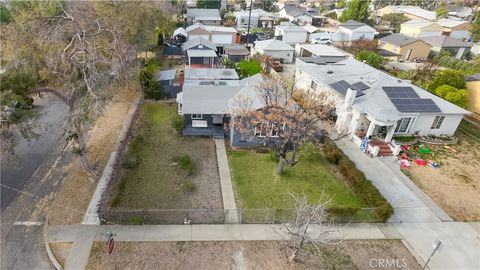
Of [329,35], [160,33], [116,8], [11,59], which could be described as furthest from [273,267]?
[329,35]

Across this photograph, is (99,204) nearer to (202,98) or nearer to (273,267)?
(273,267)

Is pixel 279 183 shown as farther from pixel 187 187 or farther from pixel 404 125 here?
pixel 404 125

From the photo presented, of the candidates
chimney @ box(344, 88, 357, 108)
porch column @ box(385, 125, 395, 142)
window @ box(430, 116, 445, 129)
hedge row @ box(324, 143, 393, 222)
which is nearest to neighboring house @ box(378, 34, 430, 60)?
window @ box(430, 116, 445, 129)

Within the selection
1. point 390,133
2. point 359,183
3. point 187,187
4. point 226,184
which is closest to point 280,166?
point 226,184

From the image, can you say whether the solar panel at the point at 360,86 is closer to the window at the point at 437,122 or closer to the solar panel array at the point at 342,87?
the solar panel array at the point at 342,87

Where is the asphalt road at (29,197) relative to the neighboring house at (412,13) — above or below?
below

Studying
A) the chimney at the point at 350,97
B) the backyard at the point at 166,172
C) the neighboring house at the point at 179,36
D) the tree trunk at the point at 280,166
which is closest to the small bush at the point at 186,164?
the backyard at the point at 166,172

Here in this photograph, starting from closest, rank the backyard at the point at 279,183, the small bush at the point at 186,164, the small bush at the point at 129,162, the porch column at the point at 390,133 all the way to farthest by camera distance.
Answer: the backyard at the point at 279,183
the small bush at the point at 129,162
the small bush at the point at 186,164
the porch column at the point at 390,133
